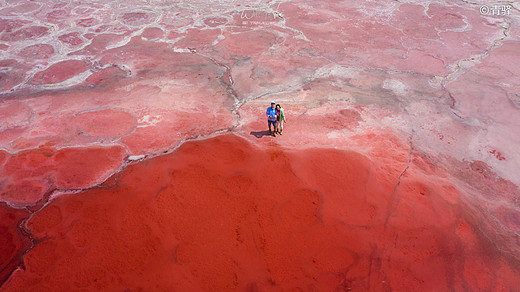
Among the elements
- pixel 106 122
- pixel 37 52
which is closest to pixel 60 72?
pixel 37 52

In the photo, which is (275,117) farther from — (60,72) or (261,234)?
(60,72)

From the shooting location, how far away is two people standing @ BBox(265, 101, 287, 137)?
23.7 feet

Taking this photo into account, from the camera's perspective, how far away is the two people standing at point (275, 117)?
7.22m

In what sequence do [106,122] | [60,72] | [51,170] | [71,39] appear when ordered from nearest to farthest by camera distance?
[51,170] → [106,122] → [60,72] → [71,39]

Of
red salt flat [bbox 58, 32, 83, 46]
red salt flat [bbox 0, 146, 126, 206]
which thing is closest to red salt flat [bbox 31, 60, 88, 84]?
red salt flat [bbox 58, 32, 83, 46]

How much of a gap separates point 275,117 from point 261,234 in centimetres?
321

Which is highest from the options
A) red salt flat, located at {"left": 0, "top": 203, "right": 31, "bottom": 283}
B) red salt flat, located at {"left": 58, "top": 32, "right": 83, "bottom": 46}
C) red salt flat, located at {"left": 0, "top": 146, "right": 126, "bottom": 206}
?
red salt flat, located at {"left": 58, "top": 32, "right": 83, "bottom": 46}

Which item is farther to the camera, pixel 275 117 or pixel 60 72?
pixel 60 72

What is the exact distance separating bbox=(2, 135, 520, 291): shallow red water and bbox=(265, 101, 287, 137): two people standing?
1223mm

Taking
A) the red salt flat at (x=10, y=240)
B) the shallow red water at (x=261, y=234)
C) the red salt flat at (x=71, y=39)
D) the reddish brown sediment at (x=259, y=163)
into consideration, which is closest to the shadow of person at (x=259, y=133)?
the reddish brown sediment at (x=259, y=163)

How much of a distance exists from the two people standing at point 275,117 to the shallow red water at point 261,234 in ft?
4.01

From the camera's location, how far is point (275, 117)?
23.9 ft

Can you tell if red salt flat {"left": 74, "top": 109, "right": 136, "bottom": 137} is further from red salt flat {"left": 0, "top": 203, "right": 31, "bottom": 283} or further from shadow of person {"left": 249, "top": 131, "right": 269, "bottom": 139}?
shadow of person {"left": 249, "top": 131, "right": 269, "bottom": 139}

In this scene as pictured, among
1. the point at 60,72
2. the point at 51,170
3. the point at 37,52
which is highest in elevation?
the point at 37,52
